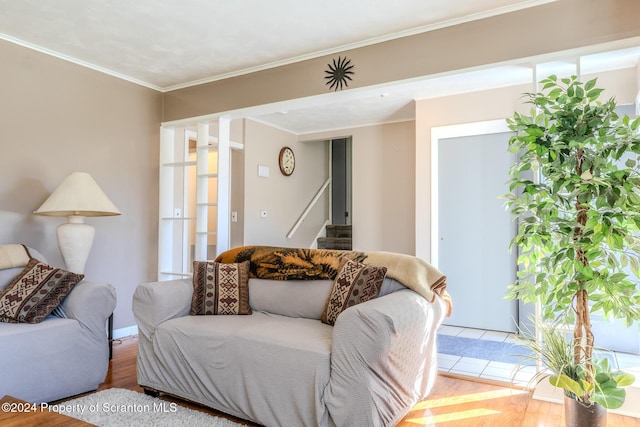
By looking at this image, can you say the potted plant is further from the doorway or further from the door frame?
the doorway

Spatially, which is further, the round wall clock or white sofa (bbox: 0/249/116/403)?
the round wall clock

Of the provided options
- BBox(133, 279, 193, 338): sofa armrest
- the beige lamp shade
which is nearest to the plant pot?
BBox(133, 279, 193, 338): sofa armrest

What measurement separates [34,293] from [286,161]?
3702 mm

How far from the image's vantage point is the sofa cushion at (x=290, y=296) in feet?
8.80

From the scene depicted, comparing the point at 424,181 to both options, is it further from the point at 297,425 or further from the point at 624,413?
the point at 297,425

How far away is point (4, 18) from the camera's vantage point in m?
2.85

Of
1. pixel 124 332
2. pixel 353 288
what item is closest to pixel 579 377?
pixel 353 288

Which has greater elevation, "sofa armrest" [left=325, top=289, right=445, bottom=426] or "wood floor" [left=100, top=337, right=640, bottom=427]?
"sofa armrest" [left=325, top=289, right=445, bottom=426]

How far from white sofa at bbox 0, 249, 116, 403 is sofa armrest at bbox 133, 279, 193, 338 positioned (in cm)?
29

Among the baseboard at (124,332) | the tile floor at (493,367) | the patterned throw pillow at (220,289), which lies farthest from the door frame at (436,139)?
the baseboard at (124,332)

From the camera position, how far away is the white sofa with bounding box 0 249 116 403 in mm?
2299

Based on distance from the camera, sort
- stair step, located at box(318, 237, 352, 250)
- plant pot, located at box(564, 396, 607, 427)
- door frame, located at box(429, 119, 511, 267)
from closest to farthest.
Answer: plant pot, located at box(564, 396, 607, 427) < door frame, located at box(429, 119, 511, 267) < stair step, located at box(318, 237, 352, 250)

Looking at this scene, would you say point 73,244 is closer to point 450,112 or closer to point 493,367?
point 493,367

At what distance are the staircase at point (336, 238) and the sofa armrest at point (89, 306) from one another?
378cm
